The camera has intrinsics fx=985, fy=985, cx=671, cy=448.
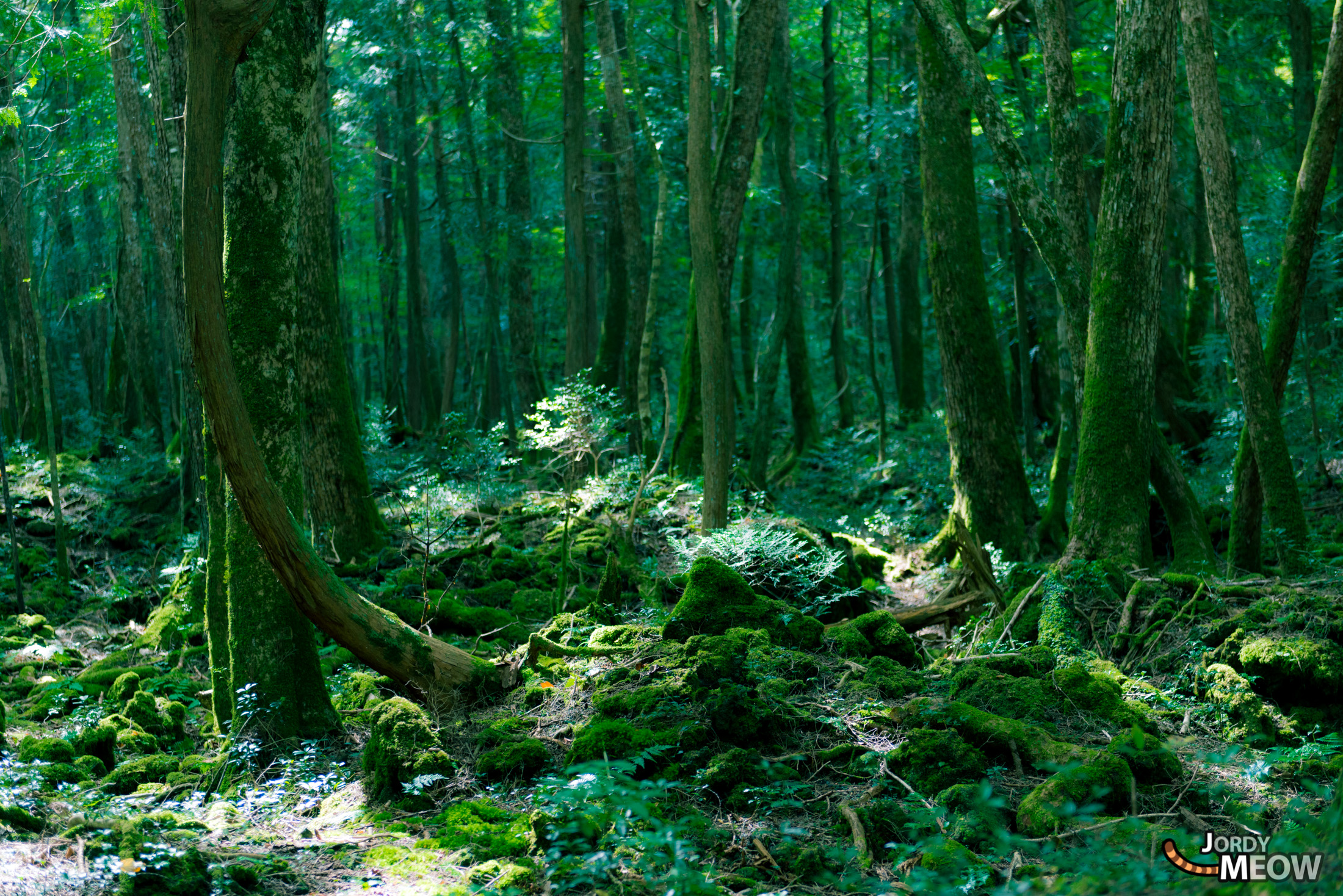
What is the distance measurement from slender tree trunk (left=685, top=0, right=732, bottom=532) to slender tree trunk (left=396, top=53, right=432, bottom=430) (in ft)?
38.6

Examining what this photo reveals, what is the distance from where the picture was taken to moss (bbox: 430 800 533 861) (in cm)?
442

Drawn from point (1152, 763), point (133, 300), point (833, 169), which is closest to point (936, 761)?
point (1152, 763)

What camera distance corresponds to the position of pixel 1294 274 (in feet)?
25.9

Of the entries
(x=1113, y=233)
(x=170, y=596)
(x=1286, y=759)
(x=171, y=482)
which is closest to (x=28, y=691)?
(x=170, y=596)

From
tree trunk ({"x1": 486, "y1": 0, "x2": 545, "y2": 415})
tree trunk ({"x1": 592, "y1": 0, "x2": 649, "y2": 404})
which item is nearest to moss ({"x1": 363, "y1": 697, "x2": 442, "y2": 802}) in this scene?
tree trunk ({"x1": 592, "y1": 0, "x2": 649, "y2": 404})

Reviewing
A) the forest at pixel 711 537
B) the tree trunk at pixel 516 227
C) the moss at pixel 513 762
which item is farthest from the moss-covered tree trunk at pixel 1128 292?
the tree trunk at pixel 516 227

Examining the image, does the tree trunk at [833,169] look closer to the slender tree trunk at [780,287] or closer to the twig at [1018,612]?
the slender tree trunk at [780,287]

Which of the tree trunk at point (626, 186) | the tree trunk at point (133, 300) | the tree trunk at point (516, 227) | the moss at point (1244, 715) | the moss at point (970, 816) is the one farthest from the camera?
the tree trunk at point (516, 227)

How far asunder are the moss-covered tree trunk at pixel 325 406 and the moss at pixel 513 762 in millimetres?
5282

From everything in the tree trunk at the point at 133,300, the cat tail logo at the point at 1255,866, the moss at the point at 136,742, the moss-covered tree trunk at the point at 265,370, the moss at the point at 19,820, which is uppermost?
the tree trunk at the point at 133,300

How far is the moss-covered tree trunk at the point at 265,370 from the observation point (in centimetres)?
568

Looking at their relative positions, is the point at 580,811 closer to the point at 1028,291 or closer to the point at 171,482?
the point at 171,482

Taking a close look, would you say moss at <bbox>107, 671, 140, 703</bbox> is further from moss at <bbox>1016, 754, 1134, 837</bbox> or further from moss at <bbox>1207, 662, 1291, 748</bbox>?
moss at <bbox>1207, 662, 1291, 748</bbox>

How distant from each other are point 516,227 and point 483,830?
49.3 ft
